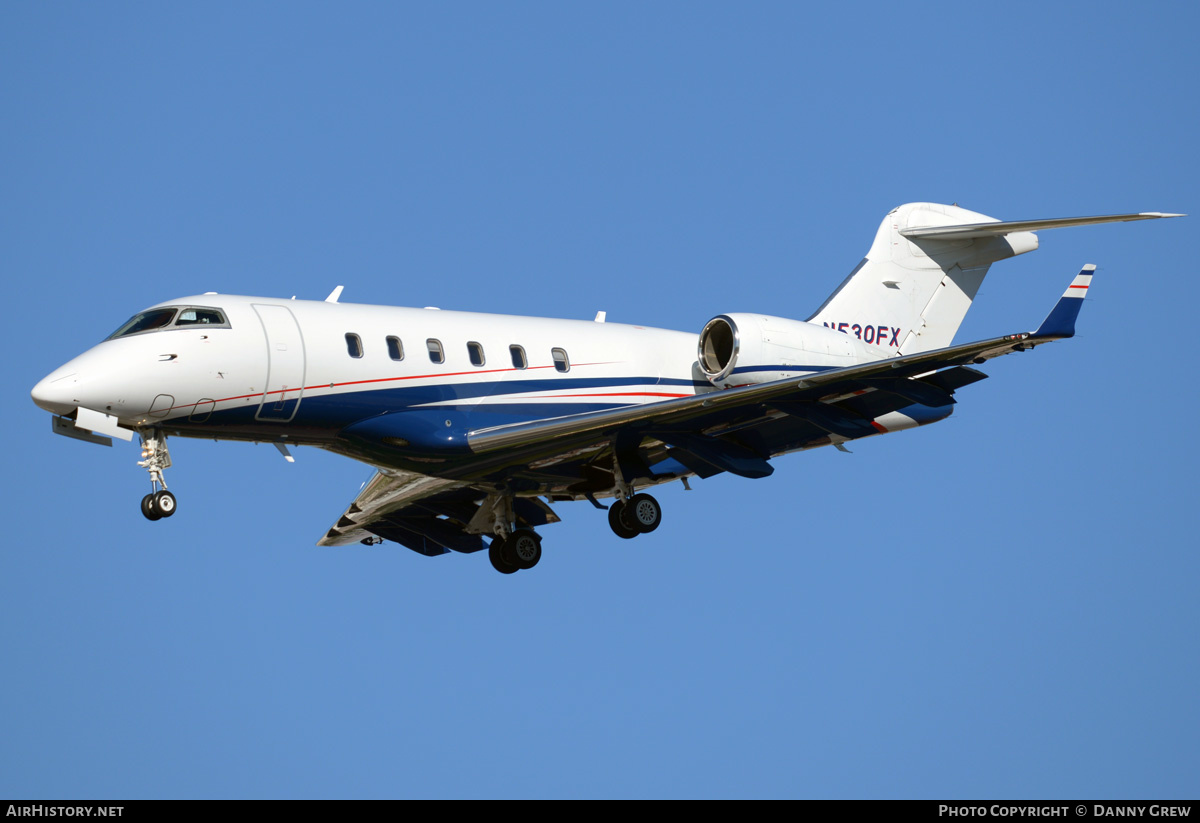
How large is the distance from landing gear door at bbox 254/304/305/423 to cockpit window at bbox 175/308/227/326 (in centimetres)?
50

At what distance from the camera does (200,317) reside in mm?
17391

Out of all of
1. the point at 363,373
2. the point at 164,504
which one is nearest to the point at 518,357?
the point at 363,373

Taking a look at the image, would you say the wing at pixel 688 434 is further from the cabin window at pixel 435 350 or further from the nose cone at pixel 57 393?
the nose cone at pixel 57 393

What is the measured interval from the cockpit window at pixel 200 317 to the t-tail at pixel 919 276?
907 centimetres

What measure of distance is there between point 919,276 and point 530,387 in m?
6.80

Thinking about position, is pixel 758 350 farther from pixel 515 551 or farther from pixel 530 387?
pixel 515 551

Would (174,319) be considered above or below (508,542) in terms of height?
above

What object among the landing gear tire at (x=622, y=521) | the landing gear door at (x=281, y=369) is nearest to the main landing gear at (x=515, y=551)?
the landing gear tire at (x=622, y=521)

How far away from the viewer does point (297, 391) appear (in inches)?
694

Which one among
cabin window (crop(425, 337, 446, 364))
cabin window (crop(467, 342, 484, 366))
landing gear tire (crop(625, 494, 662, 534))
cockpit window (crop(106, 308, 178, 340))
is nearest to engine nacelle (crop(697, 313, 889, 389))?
landing gear tire (crop(625, 494, 662, 534))

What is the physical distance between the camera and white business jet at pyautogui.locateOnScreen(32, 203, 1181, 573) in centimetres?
1709

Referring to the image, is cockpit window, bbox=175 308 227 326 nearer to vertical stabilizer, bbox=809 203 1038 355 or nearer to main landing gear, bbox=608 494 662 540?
main landing gear, bbox=608 494 662 540

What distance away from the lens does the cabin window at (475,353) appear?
1902cm
